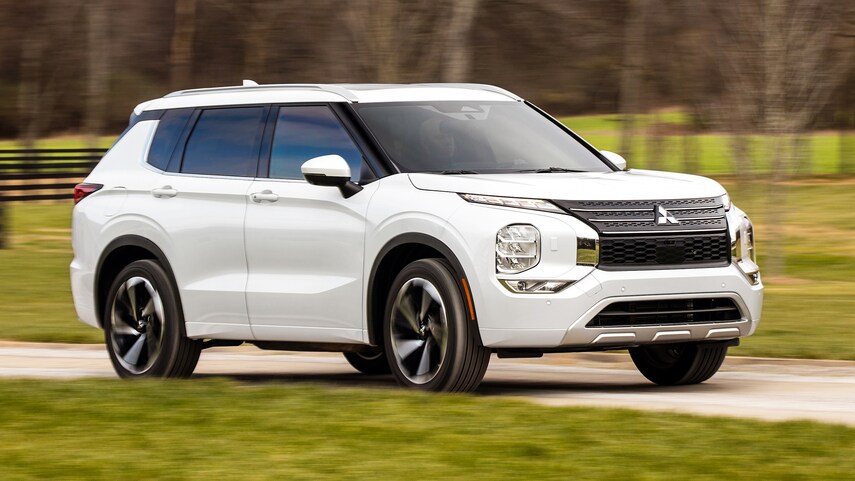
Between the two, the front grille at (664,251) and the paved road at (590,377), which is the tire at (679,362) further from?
the front grille at (664,251)

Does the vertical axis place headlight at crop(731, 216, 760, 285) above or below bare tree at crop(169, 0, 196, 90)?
above

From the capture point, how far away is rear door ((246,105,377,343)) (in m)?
9.53

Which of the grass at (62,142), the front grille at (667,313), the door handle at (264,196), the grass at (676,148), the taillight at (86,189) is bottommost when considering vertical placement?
the grass at (62,142)

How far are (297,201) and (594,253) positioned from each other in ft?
6.64

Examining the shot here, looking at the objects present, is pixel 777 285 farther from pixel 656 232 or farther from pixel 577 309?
Answer: pixel 577 309

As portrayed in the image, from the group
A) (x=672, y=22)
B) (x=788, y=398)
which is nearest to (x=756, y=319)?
(x=788, y=398)

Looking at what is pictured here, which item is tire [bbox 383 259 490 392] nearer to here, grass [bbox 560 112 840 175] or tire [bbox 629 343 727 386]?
tire [bbox 629 343 727 386]

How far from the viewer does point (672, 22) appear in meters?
41.0

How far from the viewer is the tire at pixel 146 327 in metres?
10.6

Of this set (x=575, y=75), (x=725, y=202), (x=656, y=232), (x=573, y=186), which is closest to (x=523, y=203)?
(x=573, y=186)

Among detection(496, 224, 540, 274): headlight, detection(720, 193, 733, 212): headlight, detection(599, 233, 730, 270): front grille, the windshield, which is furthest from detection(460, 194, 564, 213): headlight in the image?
detection(720, 193, 733, 212): headlight

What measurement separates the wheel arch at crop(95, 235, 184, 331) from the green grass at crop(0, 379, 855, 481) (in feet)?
6.79

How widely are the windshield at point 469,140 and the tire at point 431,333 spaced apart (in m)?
0.78

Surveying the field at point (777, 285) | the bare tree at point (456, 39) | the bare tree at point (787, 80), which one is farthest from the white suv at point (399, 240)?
the bare tree at point (456, 39)
